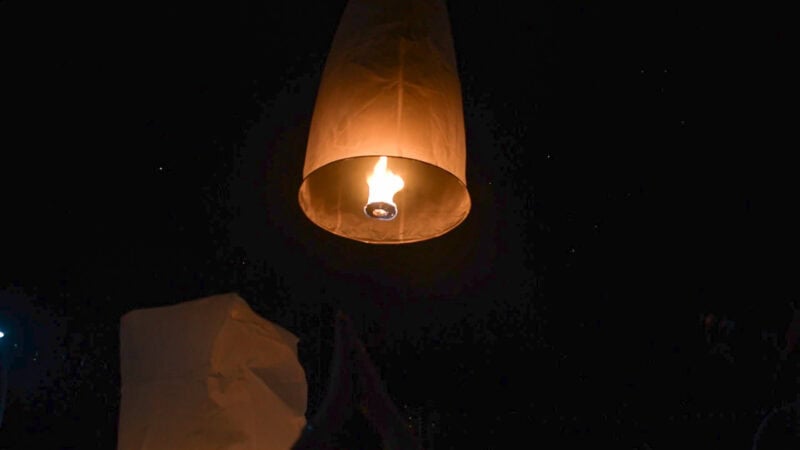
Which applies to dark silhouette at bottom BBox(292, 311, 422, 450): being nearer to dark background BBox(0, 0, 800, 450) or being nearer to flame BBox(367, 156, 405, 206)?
flame BBox(367, 156, 405, 206)

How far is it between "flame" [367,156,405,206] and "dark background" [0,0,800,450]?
2.33 ft

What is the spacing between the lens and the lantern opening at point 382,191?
3.51 ft

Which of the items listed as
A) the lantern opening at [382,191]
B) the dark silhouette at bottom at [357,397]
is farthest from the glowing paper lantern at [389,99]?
the dark silhouette at bottom at [357,397]

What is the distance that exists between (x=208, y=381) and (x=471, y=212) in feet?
5.25

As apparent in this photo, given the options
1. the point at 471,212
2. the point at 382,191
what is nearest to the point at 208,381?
the point at 382,191

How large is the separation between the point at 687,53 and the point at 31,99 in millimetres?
1929

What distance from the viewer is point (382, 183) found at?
3.65ft

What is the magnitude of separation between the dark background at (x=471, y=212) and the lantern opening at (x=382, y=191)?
0.71 meters

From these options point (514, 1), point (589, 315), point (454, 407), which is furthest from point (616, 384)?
point (514, 1)

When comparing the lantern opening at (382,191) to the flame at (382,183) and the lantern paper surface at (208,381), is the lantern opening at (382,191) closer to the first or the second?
the flame at (382,183)

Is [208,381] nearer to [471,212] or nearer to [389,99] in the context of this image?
[389,99]

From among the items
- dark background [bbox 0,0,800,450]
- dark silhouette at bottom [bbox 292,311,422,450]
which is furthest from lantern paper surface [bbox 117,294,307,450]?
dark background [bbox 0,0,800,450]

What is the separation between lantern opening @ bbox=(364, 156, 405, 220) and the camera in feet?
3.51

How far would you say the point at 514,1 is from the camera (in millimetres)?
1675
